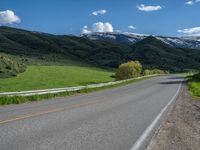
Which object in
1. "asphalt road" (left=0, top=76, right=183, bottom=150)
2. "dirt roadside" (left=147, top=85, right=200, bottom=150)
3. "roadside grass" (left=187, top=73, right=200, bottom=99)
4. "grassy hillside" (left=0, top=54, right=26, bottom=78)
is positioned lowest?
"roadside grass" (left=187, top=73, right=200, bottom=99)

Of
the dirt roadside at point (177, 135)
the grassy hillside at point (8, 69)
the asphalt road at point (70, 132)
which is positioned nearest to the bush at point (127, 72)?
the grassy hillside at point (8, 69)

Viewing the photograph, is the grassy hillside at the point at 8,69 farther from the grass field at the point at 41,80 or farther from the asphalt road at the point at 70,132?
the asphalt road at the point at 70,132

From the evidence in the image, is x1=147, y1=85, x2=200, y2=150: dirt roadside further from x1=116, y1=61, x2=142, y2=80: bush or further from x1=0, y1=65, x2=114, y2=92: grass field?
x1=116, y1=61, x2=142, y2=80: bush

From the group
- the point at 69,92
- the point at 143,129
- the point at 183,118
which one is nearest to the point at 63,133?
the point at 143,129

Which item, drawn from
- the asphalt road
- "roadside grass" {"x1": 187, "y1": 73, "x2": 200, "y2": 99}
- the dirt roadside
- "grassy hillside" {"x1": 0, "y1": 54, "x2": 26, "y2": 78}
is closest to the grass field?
"grassy hillside" {"x1": 0, "y1": 54, "x2": 26, "y2": 78}

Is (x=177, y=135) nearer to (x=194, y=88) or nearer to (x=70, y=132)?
(x=70, y=132)

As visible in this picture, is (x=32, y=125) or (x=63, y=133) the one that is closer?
(x=63, y=133)

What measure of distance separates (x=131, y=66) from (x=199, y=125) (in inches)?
3039

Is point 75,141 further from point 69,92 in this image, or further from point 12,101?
point 69,92

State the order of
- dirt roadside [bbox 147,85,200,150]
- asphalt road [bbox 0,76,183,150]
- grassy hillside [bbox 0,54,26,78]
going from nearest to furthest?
asphalt road [bbox 0,76,183,150] < dirt roadside [bbox 147,85,200,150] < grassy hillside [bbox 0,54,26,78]

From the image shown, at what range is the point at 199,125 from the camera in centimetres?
1202

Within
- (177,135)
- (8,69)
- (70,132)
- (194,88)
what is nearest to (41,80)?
(8,69)

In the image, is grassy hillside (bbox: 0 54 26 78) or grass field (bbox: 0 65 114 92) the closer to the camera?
grass field (bbox: 0 65 114 92)

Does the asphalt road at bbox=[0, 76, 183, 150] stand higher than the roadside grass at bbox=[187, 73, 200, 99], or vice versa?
the asphalt road at bbox=[0, 76, 183, 150]
